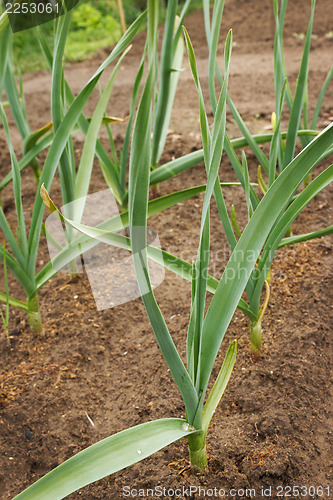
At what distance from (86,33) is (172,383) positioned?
3229 mm

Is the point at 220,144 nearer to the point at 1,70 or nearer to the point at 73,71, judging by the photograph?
the point at 1,70

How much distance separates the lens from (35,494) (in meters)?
0.73

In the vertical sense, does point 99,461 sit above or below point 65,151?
below

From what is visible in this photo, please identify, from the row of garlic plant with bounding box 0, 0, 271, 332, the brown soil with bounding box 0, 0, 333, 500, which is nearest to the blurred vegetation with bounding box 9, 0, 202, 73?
the row of garlic plant with bounding box 0, 0, 271, 332

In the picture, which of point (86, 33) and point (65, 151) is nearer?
point (65, 151)

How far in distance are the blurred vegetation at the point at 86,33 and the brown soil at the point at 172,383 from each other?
211 centimetres

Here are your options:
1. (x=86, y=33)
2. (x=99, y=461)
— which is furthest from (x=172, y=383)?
(x=86, y=33)

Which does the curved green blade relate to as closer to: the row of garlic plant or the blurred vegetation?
the row of garlic plant

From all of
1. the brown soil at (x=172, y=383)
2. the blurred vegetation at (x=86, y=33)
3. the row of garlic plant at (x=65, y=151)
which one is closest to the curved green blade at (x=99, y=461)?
the brown soil at (x=172, y=383)

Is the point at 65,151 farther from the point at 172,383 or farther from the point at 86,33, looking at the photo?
the point at 86,33

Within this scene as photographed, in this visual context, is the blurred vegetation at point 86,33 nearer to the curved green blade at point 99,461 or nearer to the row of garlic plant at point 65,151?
the row of garlic plant at point 65,151

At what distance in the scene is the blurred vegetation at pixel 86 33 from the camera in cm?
343

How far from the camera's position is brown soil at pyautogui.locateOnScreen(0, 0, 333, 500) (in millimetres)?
1002

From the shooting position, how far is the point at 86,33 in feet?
12.3
